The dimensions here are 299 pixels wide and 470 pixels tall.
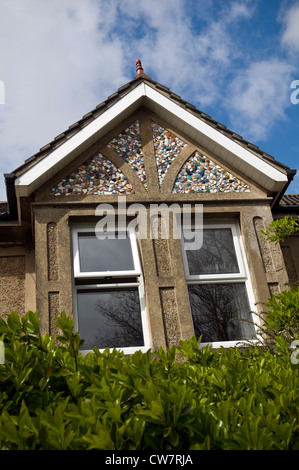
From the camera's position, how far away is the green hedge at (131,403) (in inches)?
66.4

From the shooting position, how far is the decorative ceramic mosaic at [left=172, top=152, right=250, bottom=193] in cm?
680

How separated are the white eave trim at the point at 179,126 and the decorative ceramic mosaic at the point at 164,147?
0.21m

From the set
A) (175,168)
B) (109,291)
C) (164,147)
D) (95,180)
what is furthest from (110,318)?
(164,147)

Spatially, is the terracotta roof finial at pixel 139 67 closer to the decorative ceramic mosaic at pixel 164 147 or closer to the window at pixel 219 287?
the decorative ceramic mosaic at pixel 164 147

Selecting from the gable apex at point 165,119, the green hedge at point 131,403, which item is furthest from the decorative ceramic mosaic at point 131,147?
the green hedge at point 131,403

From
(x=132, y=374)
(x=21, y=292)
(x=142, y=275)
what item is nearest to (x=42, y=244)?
(x=21, y=292)

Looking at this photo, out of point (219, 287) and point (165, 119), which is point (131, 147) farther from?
point (219, 287)

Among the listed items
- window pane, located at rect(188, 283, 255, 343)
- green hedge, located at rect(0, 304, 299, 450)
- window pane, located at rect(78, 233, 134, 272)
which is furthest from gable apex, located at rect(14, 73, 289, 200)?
green hedge, located at rect(0, 304, 299, 450)

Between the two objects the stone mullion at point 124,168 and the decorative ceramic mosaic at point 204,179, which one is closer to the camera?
the stone mullion at point 124,168

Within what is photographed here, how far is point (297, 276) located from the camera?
690cm

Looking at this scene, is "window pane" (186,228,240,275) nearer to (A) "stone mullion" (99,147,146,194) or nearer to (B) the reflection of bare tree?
(B) the reflection of bare tree

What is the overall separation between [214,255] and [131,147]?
6.49 ft
